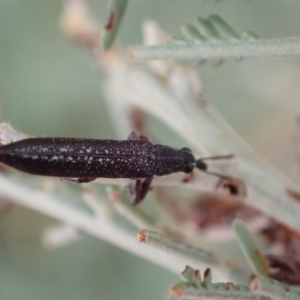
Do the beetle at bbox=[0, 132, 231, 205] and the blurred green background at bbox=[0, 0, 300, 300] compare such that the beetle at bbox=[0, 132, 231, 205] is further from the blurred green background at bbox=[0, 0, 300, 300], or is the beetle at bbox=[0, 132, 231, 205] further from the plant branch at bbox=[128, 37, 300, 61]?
the blurred green background at bbox=[0, 0, 300, 300]

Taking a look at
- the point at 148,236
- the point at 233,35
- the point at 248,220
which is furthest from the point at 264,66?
the point at 148,236

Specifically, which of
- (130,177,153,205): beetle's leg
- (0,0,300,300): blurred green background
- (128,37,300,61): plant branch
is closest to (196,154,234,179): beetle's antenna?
(130,177,153,205): beetle's leg

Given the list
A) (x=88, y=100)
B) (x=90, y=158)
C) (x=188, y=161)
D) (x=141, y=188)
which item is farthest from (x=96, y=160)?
(x=88, y=100)

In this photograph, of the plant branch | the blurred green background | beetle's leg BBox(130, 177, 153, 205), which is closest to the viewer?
the plant branch

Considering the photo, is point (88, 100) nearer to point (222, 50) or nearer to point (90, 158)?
point (90, 158)

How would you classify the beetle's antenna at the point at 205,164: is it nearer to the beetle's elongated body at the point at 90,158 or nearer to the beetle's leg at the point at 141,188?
the beetle's elongated body at the point at 90,158

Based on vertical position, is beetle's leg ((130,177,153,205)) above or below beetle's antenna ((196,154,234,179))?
below
